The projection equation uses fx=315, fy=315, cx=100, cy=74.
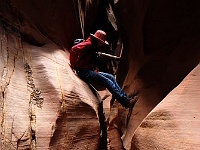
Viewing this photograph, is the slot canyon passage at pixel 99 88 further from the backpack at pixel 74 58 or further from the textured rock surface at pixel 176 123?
the backpack at pixel 74 58

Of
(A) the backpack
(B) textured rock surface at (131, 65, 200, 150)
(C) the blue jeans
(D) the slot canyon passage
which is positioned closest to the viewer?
(B) textured rock surface at (131, 65, 200, 150)

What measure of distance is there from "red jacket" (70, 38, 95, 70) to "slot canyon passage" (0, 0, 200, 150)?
19 cm

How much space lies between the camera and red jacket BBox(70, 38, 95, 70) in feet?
20.4

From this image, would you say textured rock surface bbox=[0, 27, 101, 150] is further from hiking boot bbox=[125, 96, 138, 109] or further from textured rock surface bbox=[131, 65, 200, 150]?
textured rock surface bbox=[131, 65, 200, 150]

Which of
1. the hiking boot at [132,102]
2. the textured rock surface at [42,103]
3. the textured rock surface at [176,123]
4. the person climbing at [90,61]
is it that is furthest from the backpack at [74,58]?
the textured rock surface at [176,123]

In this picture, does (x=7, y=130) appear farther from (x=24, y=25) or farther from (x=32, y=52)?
(x=24, y=25)

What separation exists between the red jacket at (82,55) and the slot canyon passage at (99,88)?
186 mm

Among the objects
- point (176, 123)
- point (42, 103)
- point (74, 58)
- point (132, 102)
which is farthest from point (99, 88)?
point (176, 123)

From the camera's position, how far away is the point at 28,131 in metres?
4.73

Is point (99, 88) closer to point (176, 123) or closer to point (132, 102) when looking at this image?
point (132, 102)

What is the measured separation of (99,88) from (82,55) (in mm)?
2525

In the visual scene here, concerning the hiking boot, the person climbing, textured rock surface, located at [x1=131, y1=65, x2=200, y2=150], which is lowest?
the hiking boot

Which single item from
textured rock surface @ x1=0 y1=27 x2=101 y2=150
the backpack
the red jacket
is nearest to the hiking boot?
textured rock surface @ x1=0 y1=27 x2=101 y2=150

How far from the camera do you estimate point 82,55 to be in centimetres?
624
